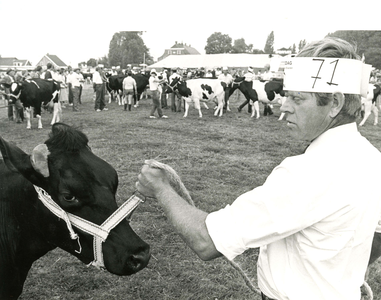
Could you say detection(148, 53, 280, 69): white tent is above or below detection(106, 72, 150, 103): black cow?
above

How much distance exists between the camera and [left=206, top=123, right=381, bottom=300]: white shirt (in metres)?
1.36

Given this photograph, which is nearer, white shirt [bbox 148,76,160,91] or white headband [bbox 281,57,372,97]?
white headband [bbox 281,57,372,97]

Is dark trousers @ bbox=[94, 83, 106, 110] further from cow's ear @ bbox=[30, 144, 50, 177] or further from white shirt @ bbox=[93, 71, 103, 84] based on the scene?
cow's ear @ bbox=[30, 144, 50, 177]

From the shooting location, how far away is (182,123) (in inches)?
584

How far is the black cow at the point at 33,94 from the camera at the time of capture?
13.4m

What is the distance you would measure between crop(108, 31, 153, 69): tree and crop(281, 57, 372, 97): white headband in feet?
242

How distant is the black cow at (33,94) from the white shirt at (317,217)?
13.6 metres

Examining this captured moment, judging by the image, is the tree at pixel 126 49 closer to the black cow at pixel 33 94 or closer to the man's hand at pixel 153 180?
the black cow at pixel 33 94

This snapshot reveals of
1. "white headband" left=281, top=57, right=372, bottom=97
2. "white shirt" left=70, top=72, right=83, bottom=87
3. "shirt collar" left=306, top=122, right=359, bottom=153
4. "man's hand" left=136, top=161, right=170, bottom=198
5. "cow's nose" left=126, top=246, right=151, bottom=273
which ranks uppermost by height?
"white shirt" left=70, top=72, right=83, bottom=87

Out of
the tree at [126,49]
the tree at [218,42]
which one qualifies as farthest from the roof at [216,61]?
the tree at [218,42]

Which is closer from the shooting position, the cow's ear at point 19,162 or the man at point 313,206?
the man at point 313,206

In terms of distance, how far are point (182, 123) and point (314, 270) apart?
532 inches

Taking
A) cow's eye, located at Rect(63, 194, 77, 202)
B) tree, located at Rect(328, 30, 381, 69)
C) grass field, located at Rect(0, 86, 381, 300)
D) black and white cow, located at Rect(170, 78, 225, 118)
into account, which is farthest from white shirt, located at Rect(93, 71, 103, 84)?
tree, located at Rect(328, 30, 381, 69)

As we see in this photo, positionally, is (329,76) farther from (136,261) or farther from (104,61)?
(104,61)
